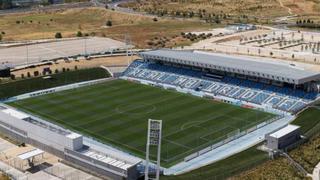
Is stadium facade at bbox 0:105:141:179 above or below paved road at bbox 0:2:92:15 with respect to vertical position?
below

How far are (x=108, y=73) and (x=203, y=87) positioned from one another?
20991 mm

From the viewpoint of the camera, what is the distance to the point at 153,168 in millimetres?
50281

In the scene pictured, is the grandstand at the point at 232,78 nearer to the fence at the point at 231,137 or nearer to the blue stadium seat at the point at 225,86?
the blue stadium seat at the point at 225,86

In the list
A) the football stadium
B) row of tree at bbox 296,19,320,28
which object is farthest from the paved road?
the football stadium

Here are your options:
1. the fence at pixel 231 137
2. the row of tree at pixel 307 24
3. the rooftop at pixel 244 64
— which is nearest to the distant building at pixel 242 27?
the row of tree at pixel 307 24

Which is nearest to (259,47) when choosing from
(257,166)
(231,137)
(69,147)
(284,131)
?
(231,137)

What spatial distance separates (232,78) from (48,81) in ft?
110

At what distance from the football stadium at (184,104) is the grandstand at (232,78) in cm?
15

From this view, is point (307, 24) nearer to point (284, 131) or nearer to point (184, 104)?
point (184, 104)

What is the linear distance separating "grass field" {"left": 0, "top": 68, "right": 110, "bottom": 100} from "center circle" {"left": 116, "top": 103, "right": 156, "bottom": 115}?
1799cm

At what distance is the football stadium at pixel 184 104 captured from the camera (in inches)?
2299

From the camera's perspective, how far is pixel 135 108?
71.6m

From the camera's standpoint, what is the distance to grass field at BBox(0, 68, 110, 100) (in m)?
80.2

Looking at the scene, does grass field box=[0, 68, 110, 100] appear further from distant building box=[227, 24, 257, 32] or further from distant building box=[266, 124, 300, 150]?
distant building box=[227, 24, 257, 32]
